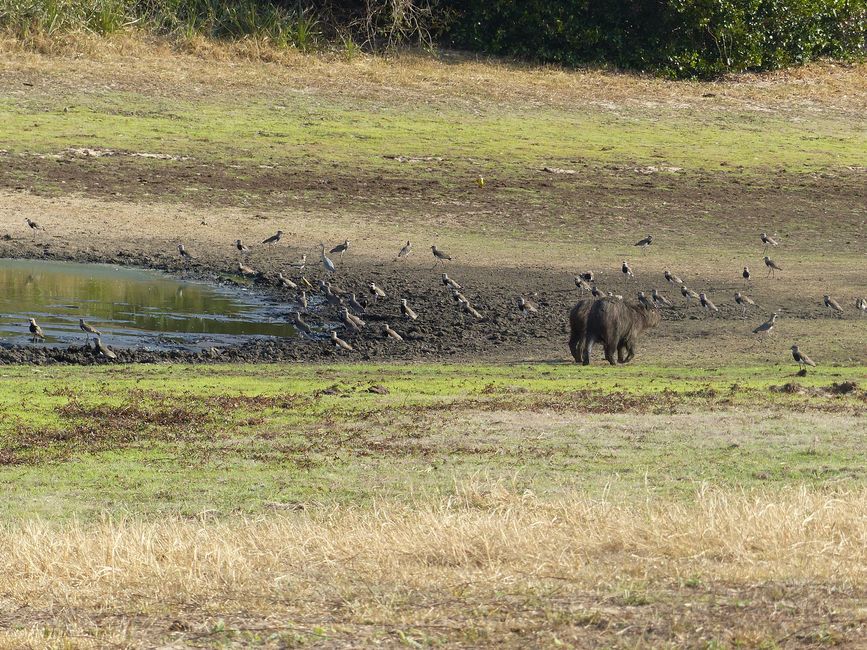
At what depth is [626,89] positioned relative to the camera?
1249 inches

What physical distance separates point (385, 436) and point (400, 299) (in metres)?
8.34

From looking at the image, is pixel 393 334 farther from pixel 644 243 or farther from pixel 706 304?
pixel 644 243

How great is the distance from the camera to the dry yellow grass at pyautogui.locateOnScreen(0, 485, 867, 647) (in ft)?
19.9

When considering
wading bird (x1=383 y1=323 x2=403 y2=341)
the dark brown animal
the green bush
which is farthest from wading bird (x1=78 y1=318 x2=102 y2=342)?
the green bush

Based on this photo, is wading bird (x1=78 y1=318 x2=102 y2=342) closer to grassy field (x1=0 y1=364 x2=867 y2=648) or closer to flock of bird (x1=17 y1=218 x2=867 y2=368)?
flock of bird (x1=17 y1=218 x2=867 y2=368)

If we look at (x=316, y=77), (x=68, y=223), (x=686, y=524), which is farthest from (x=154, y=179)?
(x=686, y=524)

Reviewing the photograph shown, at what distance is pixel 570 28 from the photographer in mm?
33875

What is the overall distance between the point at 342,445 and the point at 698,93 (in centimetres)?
2376

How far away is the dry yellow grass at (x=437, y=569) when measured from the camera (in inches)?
239

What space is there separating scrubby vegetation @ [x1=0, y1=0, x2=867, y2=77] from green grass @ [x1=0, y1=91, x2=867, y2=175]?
13.1 feet

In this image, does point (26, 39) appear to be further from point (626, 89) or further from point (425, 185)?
point (626, 89)

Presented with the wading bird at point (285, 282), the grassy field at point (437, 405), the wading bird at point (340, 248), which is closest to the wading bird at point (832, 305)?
the grassy field at point (437, 405)

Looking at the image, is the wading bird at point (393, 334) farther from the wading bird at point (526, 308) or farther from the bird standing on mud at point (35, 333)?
the bird standing on mud at point (35, 333)

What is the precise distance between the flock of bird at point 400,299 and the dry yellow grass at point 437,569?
7.72 meters
